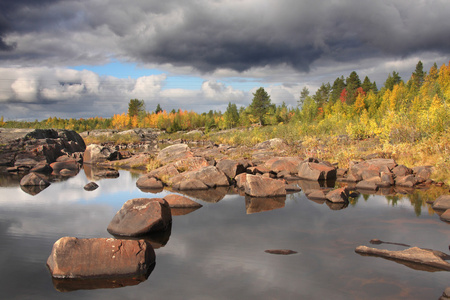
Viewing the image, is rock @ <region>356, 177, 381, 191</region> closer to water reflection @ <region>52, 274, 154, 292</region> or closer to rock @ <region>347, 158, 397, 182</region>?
rock @ <region>347, 158, 397, 182</region>

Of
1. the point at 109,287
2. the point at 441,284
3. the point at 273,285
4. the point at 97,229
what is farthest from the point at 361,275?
the point at 97,229

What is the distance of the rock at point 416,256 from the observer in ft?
22.4

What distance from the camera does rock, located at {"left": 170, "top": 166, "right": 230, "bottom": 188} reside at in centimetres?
1617

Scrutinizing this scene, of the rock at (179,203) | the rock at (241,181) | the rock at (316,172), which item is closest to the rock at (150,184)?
the rock at (241,181)

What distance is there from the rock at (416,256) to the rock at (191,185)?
8883mm

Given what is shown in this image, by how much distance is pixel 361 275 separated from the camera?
6.49 m

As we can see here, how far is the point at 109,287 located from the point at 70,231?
4.22m

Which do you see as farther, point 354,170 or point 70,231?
point 354,170

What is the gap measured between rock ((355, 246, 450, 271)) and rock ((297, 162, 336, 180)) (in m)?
9.75

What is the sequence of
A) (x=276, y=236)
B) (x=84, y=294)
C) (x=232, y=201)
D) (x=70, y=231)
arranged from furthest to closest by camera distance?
(x=232, y=201) → (x=70, y=231) → (x=276, y=236) → (x=84, y=294)

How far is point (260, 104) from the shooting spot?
271 ft

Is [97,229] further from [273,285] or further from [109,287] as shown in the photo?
[273,285]

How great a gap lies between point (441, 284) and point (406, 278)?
56 centimetres

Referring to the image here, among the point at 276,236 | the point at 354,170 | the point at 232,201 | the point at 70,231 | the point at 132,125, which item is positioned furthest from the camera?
the point at 132,125
